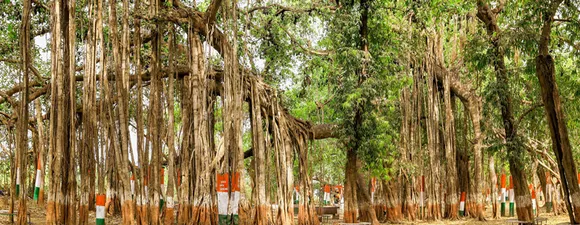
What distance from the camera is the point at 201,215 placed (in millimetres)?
8406

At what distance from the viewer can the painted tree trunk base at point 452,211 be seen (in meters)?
12.4

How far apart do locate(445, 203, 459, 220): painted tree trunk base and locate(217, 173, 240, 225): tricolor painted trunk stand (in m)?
5.45

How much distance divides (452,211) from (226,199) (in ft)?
19.0

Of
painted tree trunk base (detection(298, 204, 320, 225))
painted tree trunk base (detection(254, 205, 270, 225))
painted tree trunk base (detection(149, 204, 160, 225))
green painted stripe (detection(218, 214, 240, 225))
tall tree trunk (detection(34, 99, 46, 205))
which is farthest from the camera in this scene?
painted tree trunk base (detection(298, 204, 320, 225))

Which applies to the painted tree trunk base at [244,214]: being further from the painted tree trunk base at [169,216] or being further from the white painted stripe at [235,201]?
the painted tree trunk base at [169,216]

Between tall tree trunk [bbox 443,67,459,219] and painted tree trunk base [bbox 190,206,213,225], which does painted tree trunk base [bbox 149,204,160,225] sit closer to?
painted tree trunk base [bbox 190,206,213,225]

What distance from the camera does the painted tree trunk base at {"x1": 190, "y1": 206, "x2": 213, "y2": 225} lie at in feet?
27.5

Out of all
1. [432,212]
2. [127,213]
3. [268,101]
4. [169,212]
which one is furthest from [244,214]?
[432,212]

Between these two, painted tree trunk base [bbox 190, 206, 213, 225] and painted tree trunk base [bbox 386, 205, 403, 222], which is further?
painted tree trunk base [bbox 386, 205, 403, 222]

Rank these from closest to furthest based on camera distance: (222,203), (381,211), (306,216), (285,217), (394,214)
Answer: (222,203), (285,217), (306,216), (394,214), (381,211)

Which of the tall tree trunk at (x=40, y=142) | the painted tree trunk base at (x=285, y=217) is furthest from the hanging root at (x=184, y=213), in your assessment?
the tall tree trunk at (x=40, y=142)

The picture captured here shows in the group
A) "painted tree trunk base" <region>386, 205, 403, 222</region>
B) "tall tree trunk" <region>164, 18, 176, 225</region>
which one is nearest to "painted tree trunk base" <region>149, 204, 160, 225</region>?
"tall tree trunk" <region>164, 18, 176, 225</region>

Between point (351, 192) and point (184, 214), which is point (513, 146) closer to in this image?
point (351, 192)

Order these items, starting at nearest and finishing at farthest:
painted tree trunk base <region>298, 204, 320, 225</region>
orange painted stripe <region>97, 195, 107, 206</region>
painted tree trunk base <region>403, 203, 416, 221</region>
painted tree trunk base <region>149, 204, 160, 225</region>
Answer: orange painted stripe <region>97, 195, 107, 206</region> < painted tree trunk base <region>149, 204, 160, 225</region> < painted tree trunk base <region>298, 204, 320, 225</region> < painted tree trunk base <region>403, 203, 416, 221</region>
